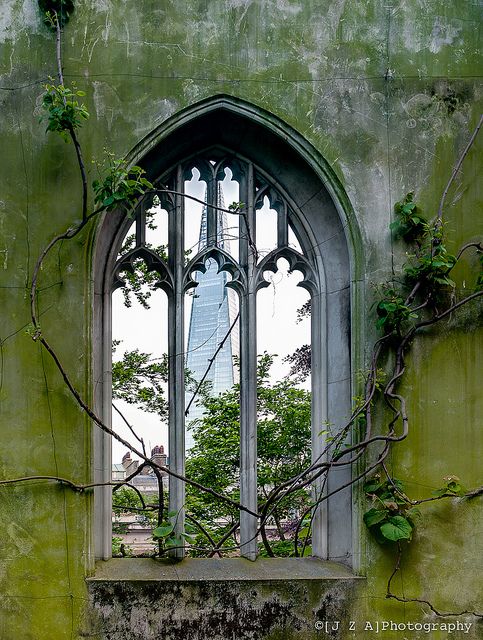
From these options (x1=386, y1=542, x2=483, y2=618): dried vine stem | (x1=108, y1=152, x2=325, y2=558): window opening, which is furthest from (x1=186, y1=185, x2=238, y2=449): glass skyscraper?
(x1=386, y1=542, x2=483, y2=618): dried vine stem

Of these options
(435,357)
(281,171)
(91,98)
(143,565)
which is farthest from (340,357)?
(91,98)

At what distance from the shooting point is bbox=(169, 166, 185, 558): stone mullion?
5.62 m

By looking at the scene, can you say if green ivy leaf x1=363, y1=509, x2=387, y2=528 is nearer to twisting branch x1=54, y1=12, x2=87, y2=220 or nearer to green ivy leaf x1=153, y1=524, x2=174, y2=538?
green ivy leaf x1=153, y1=524, x2=174, y2=538

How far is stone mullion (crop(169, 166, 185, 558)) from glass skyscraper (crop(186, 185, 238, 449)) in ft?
0.57

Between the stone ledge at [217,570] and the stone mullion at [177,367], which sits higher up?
the stone mullion at [177,367]

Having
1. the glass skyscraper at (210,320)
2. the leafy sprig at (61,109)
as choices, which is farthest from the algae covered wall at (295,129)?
the glass skyscraper at (210,320)

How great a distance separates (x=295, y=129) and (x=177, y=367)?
2.00 metres

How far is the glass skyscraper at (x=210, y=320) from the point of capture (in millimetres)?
6000

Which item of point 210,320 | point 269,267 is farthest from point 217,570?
point 269,267

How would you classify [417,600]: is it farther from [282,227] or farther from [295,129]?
[295,129]

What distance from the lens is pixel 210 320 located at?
20.0 feet

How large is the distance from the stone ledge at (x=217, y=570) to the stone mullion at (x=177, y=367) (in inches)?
6.2

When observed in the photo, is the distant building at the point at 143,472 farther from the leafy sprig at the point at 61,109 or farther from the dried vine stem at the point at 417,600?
the leafy sprig at the point at 61,109

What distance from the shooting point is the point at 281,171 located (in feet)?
19.9
